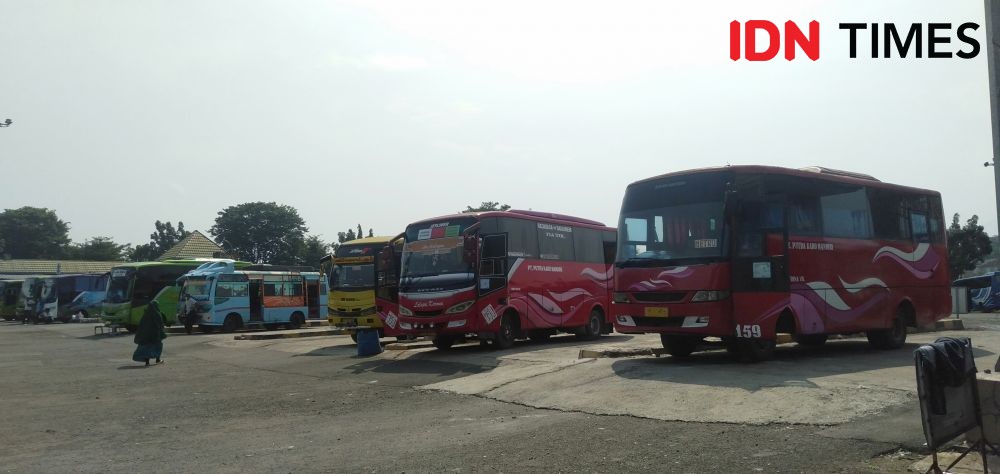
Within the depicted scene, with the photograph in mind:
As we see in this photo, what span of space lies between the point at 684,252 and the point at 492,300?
541cm

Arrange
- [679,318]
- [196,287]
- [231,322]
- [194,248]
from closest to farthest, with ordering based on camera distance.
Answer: [679,318], [196,287], [231,322], [194,248]

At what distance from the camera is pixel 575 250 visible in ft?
65.1

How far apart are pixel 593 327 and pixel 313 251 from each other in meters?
73.8

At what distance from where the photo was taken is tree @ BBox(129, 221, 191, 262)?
342 ft

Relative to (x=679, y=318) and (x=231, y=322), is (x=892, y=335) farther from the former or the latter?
(x=231, y=322)

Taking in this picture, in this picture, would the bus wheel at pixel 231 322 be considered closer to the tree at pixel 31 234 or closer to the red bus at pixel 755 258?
the red bus at pixel 755 258

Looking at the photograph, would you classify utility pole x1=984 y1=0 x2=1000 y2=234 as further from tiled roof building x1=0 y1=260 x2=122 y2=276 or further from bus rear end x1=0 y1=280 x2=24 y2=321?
tiled roof building x1=0 y1=260 x2=122 y2=276

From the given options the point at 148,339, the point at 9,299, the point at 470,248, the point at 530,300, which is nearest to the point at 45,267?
the point at 9,299

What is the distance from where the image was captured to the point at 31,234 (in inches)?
4013

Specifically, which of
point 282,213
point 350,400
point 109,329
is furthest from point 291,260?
point 350,400

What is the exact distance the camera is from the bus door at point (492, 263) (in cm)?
1673

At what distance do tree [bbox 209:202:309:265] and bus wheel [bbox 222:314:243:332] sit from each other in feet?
192

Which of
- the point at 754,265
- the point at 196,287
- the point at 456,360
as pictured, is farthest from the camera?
the point at 196,287

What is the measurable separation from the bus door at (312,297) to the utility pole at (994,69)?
31181mm
